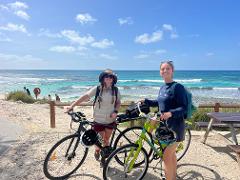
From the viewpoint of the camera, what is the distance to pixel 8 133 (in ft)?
24.6

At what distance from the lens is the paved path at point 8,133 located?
20.9 ft

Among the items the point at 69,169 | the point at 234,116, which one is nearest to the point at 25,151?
the point at 69,169

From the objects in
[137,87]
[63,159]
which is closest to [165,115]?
[63,159]

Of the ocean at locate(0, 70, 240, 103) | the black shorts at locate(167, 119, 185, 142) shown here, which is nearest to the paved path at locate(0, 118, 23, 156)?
the black shorts at locate(167, 119, 185, 142)

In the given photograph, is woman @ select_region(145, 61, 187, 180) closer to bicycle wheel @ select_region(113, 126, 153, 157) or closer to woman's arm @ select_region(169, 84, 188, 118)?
woman's arm @ select_region(169, 84, 188, 118)

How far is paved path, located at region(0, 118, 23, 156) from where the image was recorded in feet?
20.9

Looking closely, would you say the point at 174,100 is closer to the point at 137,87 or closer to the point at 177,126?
the point at 177,126

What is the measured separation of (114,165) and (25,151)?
196cm

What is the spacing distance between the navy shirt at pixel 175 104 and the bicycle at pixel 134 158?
295mm

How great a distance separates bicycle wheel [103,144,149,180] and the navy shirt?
2.20ft

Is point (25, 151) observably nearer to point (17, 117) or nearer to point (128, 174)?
point (128, 174)

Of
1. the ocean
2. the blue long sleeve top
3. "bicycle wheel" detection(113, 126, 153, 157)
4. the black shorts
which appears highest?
the blue long sleeve top

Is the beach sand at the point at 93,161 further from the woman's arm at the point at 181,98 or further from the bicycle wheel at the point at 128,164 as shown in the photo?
the woman's arm at the point at 181,98

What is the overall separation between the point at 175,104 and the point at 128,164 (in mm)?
1242
